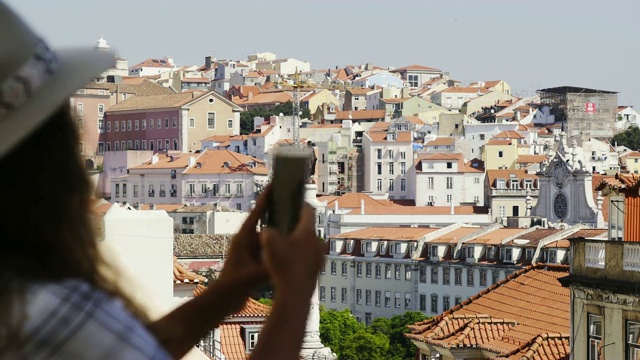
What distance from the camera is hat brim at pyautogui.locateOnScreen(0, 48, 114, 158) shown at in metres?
1.18

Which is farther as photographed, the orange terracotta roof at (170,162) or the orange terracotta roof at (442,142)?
the orange terracotta roof at (442,142)

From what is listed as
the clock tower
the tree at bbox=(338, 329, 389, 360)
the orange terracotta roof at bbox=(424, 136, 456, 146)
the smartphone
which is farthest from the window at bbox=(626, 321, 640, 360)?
the orange terracotta roof at bbox=(424, 136, 456, 146)

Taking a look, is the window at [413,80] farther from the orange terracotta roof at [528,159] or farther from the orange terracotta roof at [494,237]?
the orange terracotta roof at [494,237]

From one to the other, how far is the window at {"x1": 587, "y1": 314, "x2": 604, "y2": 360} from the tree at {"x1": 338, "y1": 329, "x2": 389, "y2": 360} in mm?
39091

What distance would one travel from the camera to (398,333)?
5725cm

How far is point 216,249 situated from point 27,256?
60.2m

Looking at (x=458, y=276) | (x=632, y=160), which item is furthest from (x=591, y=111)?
(x=458, y=276)

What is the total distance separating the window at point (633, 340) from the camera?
13695mm

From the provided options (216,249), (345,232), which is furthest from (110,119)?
(216,249)

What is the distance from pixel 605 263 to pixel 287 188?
13610 millimetres

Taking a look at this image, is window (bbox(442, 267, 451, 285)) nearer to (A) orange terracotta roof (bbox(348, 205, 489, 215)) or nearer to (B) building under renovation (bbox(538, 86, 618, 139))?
(A) orange terracotta roof (bbox(348, 205, 489, 215))

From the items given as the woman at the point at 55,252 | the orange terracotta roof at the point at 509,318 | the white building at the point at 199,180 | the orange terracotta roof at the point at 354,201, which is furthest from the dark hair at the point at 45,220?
the white building at the point at 199,180

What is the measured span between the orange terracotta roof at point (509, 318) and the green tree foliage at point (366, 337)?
2885cm

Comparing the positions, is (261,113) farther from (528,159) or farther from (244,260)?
(244,260)
